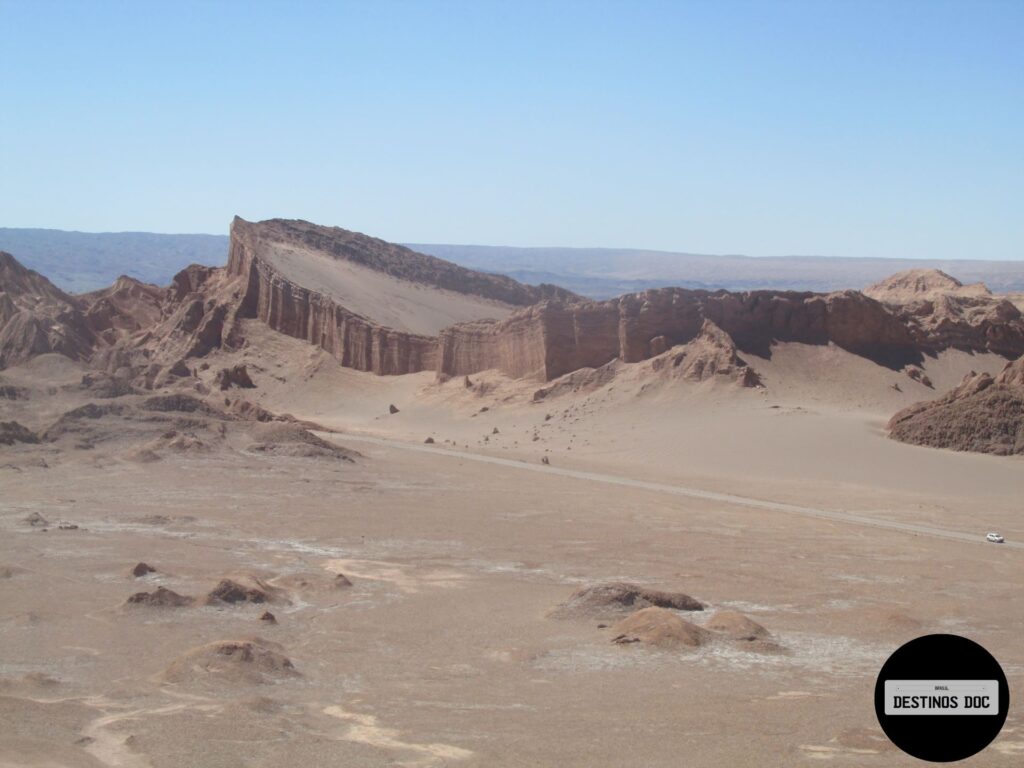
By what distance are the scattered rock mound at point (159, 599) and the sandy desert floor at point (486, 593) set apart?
145mm

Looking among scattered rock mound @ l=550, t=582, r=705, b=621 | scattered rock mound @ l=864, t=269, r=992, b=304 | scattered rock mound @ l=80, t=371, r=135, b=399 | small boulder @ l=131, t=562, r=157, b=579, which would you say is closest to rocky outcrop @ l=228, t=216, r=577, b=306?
scattered rock mound @ l=864, t=269, r=992, b=304

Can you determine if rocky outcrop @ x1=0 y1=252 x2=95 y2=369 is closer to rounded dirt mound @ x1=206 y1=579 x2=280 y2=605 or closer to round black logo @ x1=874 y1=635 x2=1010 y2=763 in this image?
rounded dirt mound @ x1=206 y1=579 x2=280 y2=605

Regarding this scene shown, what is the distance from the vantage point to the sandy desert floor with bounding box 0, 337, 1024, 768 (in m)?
11.1

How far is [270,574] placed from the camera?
19.1 m

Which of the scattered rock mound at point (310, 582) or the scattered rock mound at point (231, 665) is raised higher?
the scattered rock mound at point (231, 665)

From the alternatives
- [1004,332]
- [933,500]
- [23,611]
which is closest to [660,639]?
[23,611]

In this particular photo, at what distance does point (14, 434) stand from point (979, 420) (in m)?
27.9

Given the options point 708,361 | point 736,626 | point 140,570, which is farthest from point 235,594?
point 708,361

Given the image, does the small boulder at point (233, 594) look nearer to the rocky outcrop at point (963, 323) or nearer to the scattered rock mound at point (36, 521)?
the scattered rock mound at point (36, 521)

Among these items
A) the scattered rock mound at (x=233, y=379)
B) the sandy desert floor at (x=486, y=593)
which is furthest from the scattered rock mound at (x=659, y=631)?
the scattered rock mound at (x=233, y=379)

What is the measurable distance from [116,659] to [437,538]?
32.7ft

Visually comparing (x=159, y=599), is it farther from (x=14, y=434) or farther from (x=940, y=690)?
(x=14, y=434)

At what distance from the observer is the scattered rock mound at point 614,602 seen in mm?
16516

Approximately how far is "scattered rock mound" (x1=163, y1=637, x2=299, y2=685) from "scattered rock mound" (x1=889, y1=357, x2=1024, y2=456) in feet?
92.8
